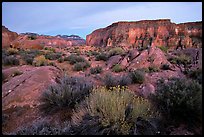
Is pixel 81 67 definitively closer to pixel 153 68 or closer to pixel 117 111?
pixel 153 68

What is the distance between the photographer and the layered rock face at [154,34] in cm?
6619

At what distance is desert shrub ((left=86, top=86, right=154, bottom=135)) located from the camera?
13.4 ft

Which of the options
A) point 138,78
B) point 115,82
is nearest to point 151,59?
point 138,78

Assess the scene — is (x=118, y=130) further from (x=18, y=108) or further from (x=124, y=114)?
(x=18, y=108)

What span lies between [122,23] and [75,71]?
234 ft

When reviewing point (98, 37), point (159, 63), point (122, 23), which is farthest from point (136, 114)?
point (98, 37)

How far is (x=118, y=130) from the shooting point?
4.06 meters

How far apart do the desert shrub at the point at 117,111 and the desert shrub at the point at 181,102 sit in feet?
1.15

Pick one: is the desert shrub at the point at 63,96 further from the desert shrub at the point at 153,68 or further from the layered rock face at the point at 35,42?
the layered rock face at the point at 35,42

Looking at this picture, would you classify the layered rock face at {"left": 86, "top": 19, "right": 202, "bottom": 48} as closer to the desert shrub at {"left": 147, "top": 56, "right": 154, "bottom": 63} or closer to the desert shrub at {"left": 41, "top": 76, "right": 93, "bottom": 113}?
the desert shrub at {"left": 147, "top": 56, "right": 154, "bottom": 63}

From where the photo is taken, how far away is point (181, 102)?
4.48 metres

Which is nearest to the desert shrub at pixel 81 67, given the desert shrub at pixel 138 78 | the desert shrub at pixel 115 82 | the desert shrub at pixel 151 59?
the desert shrub at pixel 151 59

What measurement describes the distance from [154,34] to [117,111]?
72.1m

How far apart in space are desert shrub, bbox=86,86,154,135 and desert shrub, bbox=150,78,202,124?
1.15 feet
